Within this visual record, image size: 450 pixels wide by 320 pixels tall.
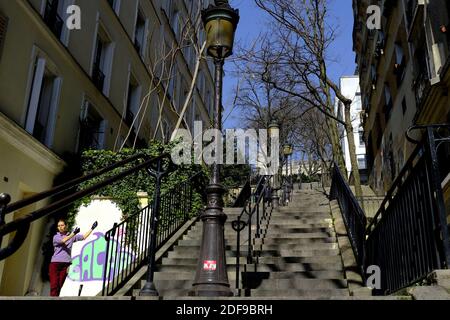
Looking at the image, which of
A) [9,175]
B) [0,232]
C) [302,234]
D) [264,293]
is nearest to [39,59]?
[9,175]

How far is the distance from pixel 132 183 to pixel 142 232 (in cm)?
323

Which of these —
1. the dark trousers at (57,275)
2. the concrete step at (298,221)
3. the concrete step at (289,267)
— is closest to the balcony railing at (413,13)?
the concrete step at (298,221)

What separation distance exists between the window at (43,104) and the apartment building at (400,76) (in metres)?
10.8

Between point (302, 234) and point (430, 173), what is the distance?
5859 mm

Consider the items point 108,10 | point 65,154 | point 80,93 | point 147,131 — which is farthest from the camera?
A: point 147,131

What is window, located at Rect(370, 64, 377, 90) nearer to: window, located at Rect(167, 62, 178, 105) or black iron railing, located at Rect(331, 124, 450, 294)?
window, located at Rect(167, 62, 178, 105)

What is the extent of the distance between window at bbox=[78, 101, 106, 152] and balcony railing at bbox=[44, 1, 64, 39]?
266 centimetres

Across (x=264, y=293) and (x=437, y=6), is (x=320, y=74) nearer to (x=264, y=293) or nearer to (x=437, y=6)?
(x=437, y=6)

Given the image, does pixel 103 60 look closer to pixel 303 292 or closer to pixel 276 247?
pixel 276 247

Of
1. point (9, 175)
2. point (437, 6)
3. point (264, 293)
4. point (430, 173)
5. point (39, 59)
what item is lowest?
point (264, 293)

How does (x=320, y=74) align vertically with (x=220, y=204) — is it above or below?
above

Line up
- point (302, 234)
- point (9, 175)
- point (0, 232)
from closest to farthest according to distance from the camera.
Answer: point (0, 232), point (302, 234), point (9, 175)

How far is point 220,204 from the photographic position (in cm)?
650

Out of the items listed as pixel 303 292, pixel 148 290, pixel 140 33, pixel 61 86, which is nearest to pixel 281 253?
pixel 303 292
